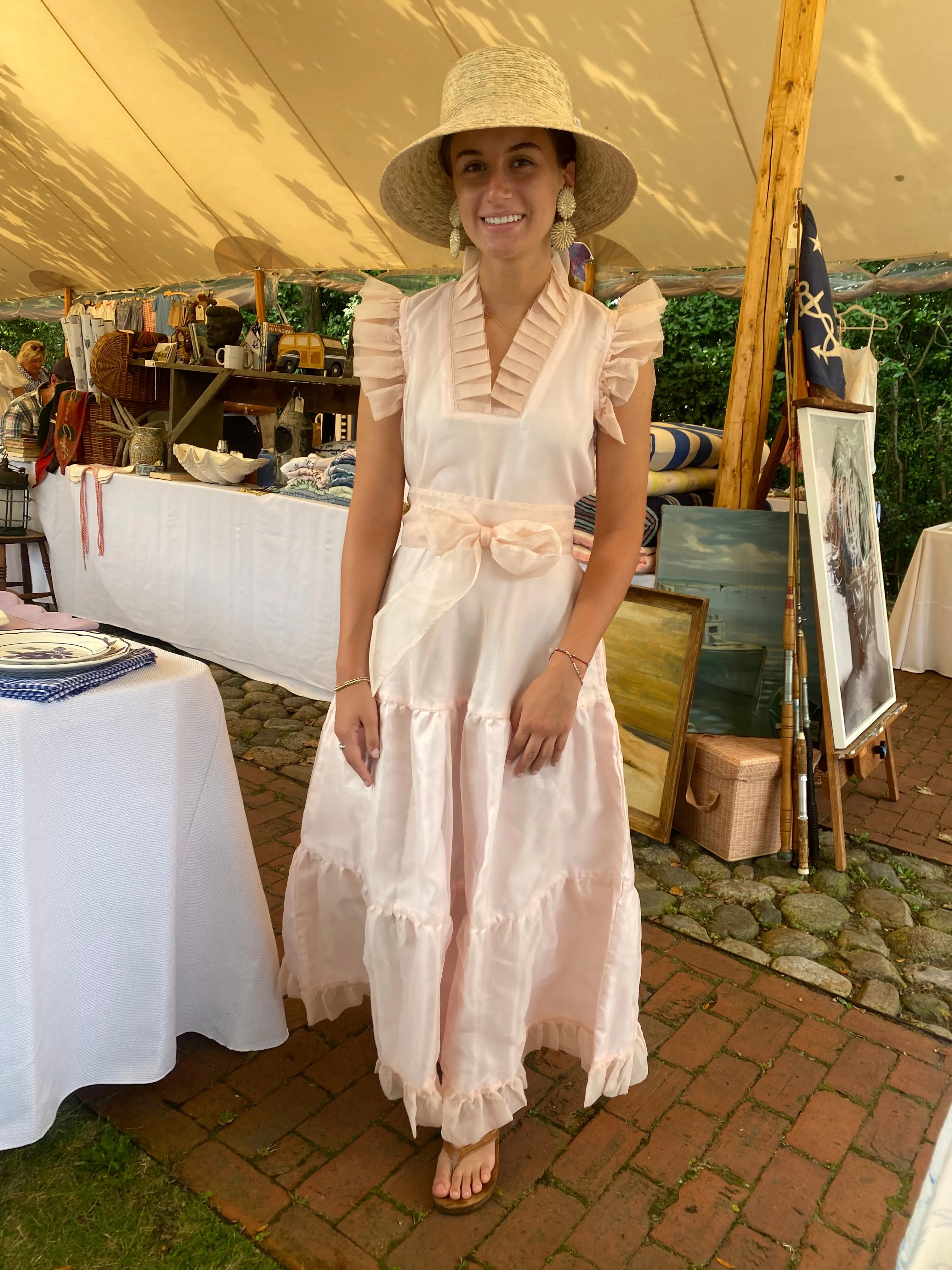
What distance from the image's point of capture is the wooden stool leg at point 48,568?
5688 mm

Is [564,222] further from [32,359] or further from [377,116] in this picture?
[32,359]

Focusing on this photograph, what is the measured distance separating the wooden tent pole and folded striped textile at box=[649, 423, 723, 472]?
0.57 ft

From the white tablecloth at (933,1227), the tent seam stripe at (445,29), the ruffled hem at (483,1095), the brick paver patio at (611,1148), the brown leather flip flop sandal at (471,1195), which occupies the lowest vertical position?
the brick paver patio at (611,1148)

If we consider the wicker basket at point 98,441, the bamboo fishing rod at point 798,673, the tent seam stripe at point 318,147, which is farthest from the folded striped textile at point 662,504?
the tent seam stripe at point 318,147

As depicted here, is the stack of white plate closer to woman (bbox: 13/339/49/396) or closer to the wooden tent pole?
the wooden tent pole

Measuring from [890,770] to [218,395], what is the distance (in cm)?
408

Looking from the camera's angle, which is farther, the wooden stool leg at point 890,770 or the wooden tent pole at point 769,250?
the wooden stool leg at point 890,770

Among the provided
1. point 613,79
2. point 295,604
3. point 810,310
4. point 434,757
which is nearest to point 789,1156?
point 434,757

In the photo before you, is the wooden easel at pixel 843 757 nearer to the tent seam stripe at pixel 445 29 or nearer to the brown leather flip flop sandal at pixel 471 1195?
the brown leather flip flop sandal at pixel 471 1195

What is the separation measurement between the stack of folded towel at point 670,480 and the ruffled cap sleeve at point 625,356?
1.72 metres

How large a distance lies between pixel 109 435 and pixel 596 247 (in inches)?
131

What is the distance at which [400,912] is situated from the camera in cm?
160

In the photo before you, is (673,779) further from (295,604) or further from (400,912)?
(295,604)

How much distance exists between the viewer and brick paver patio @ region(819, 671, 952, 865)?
3.44 meters
